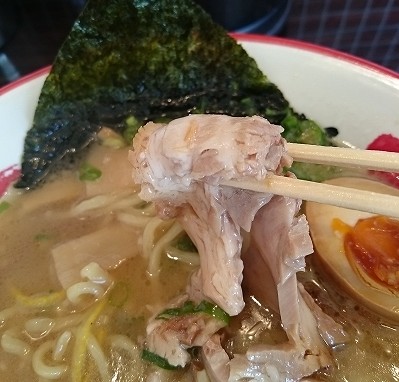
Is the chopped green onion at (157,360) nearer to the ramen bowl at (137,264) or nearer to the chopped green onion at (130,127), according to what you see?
the ramen bowl at (137,264)

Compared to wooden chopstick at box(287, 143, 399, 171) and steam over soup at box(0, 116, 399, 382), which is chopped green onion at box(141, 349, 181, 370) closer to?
steam over soup at box(0, 116, 399, 382)

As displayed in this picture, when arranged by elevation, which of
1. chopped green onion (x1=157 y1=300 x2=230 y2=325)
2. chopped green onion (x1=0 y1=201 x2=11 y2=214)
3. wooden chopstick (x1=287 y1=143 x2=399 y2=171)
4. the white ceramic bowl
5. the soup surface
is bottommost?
the soup surface

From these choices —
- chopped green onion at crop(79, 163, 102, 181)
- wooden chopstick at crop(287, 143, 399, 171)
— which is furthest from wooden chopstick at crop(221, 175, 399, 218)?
chopped green onion at crop(79, 163, 102, 181)

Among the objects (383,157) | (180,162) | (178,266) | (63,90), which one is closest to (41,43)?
(63,90)

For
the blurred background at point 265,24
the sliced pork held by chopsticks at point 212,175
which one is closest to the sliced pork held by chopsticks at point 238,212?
the sliced pork held by chopsticks at point 212,175

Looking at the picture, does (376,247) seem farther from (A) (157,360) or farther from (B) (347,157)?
(A) (157,360)

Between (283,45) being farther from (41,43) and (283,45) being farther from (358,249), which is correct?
(41,43)

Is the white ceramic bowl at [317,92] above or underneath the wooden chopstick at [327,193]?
underneath
